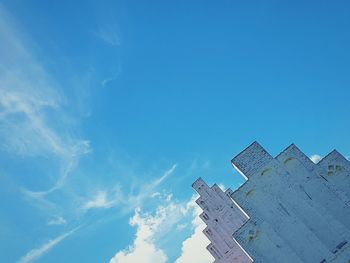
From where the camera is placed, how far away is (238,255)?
109ft

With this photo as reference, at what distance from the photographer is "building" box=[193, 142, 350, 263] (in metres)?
22.1

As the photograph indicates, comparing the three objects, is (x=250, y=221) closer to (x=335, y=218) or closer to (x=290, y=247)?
(x=290, y=247)

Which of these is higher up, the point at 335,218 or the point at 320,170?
the point at 320,170

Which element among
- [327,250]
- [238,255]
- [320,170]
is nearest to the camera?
[327,250]

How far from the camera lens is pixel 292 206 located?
2338 centimetres

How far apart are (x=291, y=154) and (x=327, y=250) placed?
6.01m

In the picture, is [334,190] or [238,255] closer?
[334,190]

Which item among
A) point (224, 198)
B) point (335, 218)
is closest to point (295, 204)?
point (335, 218)

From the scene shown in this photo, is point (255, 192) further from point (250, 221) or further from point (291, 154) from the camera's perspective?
point (291, 154)

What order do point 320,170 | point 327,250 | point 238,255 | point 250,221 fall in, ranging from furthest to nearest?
point 238,255, point 320,170, point 250,221, point 327,250

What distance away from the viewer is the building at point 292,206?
72.4ft

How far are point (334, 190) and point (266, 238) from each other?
16.3 ft

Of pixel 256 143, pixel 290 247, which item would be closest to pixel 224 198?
pixel 256 143

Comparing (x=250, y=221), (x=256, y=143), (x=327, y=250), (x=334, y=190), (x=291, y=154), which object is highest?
(x=256, y=143)
